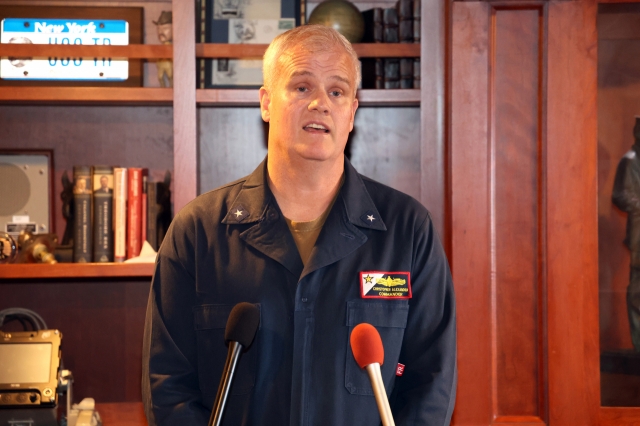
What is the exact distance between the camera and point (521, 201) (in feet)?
6.52

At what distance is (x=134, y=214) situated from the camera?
227cm

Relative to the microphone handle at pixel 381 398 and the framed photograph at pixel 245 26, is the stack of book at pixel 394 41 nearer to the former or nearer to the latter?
the framed photograph at pixel 245 26

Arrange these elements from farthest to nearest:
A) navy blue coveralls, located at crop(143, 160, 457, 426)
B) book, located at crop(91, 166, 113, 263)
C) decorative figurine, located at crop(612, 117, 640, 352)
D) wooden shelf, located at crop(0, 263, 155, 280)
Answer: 1. book, located at crop(91, 166, 113, 263)
2. wooden shelf, located at crop(0, 263, 155, 280)
3. decorative figurine, located at crop(612, 117, 640, 352)
4. navy blue coveralls, located at crop(143, 160, 457, 426)

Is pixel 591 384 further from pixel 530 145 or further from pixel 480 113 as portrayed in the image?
pixel 480 113

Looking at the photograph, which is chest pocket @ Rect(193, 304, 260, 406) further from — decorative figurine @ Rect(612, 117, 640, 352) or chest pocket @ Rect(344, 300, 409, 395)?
decorative figurine @ Rect(612, 117, 640, 352)

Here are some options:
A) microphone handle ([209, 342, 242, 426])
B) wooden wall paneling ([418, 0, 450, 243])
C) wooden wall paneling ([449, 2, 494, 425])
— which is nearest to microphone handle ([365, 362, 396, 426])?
microphone handle ([209, 342, 242, 426])

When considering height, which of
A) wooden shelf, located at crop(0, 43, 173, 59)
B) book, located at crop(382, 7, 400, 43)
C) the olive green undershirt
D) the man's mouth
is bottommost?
the olive green undershirt

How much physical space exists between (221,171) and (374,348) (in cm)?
173

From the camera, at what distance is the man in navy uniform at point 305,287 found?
1362 millimetres

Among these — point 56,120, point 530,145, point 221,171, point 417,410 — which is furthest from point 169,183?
point 417,410

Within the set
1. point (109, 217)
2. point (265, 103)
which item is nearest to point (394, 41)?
point (265, 103)

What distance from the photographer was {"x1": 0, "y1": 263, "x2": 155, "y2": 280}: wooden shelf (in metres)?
2.15

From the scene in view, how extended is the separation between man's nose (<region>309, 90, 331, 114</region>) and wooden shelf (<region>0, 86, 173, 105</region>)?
914mm

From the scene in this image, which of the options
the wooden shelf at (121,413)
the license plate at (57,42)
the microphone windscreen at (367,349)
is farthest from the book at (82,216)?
the microphone windscreen at (367,349)
